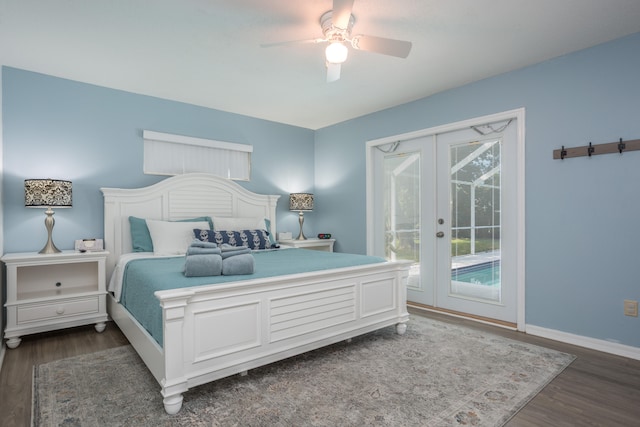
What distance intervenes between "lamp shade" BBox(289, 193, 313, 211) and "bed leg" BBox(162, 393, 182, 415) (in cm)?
325

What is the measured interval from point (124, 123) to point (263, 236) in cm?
193

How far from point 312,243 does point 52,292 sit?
→ 2863mm

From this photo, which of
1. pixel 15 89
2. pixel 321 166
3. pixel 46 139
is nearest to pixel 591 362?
pixel 321 166

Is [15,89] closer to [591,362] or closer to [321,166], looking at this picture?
[321,166]

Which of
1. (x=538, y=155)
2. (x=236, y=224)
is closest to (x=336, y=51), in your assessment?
(x=538, y=155)

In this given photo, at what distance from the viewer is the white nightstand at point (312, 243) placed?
4719 mm

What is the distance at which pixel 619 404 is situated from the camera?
196 centimetres

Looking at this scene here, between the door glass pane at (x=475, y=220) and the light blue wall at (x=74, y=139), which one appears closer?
the light blue wall at (x=74, y=139)

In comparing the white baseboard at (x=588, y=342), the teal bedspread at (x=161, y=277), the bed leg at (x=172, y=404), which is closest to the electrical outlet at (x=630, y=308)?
the white baseboard at (x=588, y=342)

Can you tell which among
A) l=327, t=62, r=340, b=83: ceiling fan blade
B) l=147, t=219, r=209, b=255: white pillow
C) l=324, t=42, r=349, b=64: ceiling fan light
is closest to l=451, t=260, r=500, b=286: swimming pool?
l=327, t=62, r=340, b=83: ceiling fan blade

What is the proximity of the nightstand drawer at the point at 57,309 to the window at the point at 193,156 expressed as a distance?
1499 mm

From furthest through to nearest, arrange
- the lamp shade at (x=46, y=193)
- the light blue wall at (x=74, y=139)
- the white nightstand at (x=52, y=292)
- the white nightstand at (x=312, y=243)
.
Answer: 1. the white nightstand at (x=312, y=243)
2. the light blue wall at (x=74, y=139)
3. the lamp shade at (x=46, y=193)
4. the white nightstand at (x=52, y=292)

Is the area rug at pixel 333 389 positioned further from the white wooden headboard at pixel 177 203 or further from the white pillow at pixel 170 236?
the white wooden headboard at pixel 177 203

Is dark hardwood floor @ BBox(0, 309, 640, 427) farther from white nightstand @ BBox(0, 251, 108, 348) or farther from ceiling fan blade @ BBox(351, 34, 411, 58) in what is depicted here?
ceiling fan blade @ BBox(351, 34, 411, 58)
